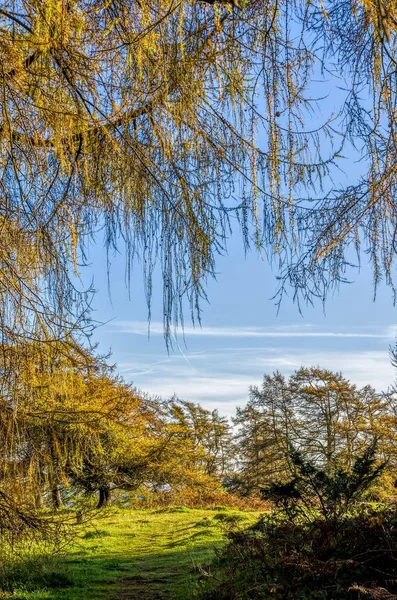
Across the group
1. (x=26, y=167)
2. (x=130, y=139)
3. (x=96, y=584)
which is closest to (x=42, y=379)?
(x=26, y=167)

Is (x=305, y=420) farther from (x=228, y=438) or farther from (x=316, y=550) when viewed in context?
(x=316, y=550)

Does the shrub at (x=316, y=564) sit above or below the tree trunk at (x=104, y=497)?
above

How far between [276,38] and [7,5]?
1055 mm

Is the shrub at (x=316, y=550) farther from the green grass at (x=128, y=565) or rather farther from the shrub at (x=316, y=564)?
the green grass at (x=128, y=565)

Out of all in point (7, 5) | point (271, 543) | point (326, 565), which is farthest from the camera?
point (271, 543)

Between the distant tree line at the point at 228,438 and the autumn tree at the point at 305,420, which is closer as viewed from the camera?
the distant tree line at the point at 228,438

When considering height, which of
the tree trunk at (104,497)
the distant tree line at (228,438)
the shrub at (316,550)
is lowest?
the tree trunk at (104,497)

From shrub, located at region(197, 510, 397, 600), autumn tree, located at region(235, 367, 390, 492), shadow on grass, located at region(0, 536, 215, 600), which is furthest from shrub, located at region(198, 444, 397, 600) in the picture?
autumn tree, located at region(235, 367, 390, 492)

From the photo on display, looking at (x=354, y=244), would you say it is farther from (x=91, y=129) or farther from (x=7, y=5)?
(x=7, y=5)

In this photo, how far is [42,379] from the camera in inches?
115

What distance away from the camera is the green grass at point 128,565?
5090 millimetres

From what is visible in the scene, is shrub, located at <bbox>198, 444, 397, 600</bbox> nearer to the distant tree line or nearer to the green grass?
the green grass

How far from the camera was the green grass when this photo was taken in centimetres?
509

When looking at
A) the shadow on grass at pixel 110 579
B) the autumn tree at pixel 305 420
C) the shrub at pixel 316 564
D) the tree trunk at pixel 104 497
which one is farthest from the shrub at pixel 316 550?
the tree trunk at pixel 104 497
